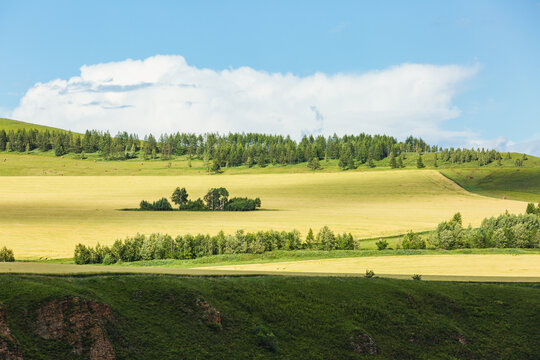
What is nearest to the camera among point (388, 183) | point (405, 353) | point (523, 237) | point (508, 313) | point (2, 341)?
point (2, 341)

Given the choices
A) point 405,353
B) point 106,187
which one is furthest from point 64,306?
point 106,187

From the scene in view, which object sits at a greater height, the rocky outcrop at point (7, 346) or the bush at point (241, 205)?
the rocky outcrop at point (7, 346)

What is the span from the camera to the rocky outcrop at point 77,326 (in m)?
25.5

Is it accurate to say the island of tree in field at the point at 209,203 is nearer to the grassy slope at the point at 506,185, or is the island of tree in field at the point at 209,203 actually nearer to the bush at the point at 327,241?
the bush at the point at 327,241

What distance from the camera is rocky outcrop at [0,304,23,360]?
22.4m

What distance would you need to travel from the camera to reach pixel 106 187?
561 feet

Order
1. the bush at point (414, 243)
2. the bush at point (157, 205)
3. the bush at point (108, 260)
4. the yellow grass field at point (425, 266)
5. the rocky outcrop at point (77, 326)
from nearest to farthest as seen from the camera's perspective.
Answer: the rocky outcrop at point (77, 326) → the yellow grass field at point (425, 266) → the bush at point (108, 260) → the bush at point (414, 243) → the bush at point (157, 205)

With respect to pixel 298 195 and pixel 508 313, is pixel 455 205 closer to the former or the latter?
pixel 298 195

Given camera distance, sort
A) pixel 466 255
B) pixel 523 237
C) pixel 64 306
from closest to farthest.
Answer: pixel 64 306, pixel 466 255, pixel 523 237

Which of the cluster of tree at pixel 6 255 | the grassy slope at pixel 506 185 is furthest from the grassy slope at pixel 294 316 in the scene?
the grassy slope at pixel 506 185

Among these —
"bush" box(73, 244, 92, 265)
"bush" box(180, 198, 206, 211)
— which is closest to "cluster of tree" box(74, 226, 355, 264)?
"bush" box(73, 244, 92, 265)

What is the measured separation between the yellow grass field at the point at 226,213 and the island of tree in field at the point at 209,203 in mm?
5269

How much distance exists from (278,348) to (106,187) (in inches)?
6000

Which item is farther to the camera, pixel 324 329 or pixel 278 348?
pixel 324 329
